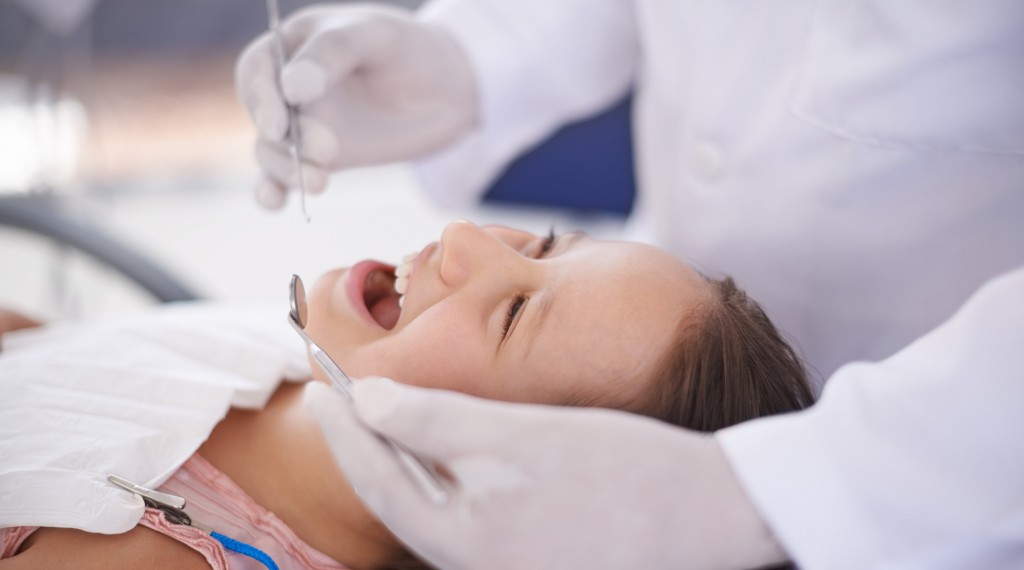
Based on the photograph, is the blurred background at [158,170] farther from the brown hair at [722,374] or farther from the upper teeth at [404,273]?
the brown hair at [722,374]

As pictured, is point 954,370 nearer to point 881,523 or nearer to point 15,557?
point 881,523

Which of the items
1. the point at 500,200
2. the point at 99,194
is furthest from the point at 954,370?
the point at 99,194

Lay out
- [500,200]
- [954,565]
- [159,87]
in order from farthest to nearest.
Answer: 1. [159,87]
2. [500,200]
3. [954,565]

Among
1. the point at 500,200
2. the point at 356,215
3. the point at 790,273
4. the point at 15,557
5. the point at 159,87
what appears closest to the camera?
the point at 15,557

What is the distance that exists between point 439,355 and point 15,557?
416mm

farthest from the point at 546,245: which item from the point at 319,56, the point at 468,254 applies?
the point at 319,56

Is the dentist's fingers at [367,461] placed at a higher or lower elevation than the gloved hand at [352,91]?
lower

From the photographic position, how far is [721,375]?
819 mm

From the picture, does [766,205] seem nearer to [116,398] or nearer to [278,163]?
[278,163]

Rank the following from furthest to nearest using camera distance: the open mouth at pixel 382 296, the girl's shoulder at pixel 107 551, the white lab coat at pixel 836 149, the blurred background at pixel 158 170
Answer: the blurred background at pixel 158 170 → the open mouth at pixel 382 296 → the white lab coat at pixel 836 149 → the girl's shoulder at pixel 107 551

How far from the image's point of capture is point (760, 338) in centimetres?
87

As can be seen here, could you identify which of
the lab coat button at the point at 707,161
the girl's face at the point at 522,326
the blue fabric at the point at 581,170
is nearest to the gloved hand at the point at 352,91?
the girl's face at the point at 522,326

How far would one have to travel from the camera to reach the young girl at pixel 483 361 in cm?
79

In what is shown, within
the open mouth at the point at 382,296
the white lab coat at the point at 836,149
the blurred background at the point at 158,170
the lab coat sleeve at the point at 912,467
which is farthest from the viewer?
the blurred background at the point at 158,170
